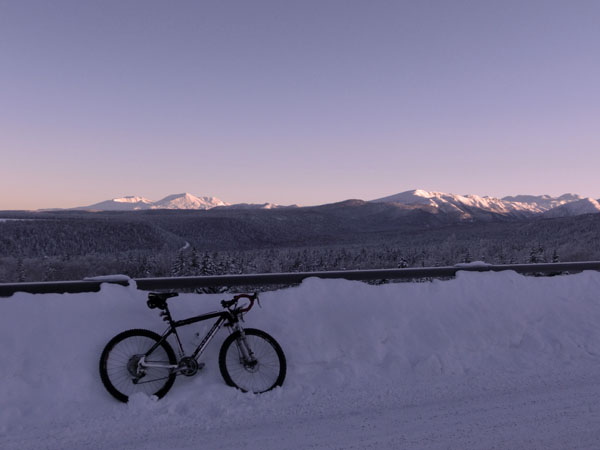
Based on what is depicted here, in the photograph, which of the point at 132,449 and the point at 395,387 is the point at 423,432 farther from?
the point at 132,449

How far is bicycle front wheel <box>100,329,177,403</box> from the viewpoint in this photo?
4809 mm

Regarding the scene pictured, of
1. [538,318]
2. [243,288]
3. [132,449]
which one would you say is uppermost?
[243,288]

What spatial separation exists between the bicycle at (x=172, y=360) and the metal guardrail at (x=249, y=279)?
4.99 ft

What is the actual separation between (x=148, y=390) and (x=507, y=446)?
402 cm

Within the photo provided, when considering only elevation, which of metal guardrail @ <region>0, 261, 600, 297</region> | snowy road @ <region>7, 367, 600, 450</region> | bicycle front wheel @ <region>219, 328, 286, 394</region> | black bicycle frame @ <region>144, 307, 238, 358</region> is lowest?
snowy road @ <region>7, 367, 600, 450</region>

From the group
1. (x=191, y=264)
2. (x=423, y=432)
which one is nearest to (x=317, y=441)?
(x=423, y=432)

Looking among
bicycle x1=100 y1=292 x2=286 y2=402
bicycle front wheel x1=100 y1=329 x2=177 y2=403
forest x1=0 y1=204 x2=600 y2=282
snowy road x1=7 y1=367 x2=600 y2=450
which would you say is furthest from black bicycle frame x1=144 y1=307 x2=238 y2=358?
forest x1=0 y1=204 x2=600 y2=282

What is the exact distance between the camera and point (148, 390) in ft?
15.9

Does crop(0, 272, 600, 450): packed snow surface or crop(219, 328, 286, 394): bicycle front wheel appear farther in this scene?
crop(219, 328, 286, 394): bicycle front wheel

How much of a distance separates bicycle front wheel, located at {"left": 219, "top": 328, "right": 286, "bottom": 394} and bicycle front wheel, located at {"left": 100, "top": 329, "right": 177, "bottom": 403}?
2.23 ft

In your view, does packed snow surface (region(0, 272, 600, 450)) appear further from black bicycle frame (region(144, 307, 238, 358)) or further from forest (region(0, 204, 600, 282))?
forest (region(0, 204, 600, 282))

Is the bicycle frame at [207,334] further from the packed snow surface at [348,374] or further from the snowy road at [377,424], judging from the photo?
the snowy road at [377,424]

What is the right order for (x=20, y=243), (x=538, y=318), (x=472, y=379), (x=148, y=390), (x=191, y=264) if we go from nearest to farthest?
(x=148, y=390) → (x=472, y=379) → (x=538, y=318) → (x=191, y=264) → (x=20, y=243)

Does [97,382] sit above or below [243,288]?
below
